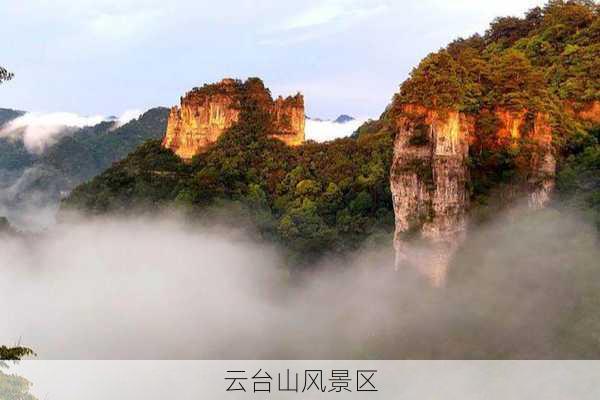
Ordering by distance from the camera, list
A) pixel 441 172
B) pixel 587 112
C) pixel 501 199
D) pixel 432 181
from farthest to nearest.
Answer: pixel 587 112 < pixel 501 199 < pixel 432 181 < pixel 441 172

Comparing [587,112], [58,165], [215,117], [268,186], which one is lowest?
[268,186]

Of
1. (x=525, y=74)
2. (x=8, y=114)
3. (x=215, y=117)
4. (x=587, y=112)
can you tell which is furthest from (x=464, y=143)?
(x=8, y=114)

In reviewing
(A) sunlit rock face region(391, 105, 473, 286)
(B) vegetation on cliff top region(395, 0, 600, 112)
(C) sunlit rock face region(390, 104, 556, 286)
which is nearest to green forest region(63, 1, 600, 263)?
(B) vegetation on cliff top region(395, 0, 600, 112)

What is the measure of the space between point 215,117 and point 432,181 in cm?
2887

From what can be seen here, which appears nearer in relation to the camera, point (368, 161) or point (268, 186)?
point (368, 161)

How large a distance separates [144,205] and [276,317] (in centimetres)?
1816

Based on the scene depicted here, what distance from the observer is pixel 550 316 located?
59.5 feet

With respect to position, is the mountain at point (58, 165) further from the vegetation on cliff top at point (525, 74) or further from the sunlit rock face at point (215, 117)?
the vegetation on cliff top at point (525, 74)

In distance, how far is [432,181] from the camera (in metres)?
21.5

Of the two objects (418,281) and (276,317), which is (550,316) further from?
(276,317)

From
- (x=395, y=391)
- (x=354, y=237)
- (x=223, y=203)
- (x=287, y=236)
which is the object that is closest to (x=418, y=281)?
(x=395, y=391)

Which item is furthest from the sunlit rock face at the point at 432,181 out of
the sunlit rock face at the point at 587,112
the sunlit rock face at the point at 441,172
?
the sunlit rock face at the point at 587,112

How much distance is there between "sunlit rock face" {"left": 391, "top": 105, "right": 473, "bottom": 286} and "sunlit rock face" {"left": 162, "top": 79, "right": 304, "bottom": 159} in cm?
2652

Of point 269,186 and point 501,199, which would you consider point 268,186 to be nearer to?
point 269,186
